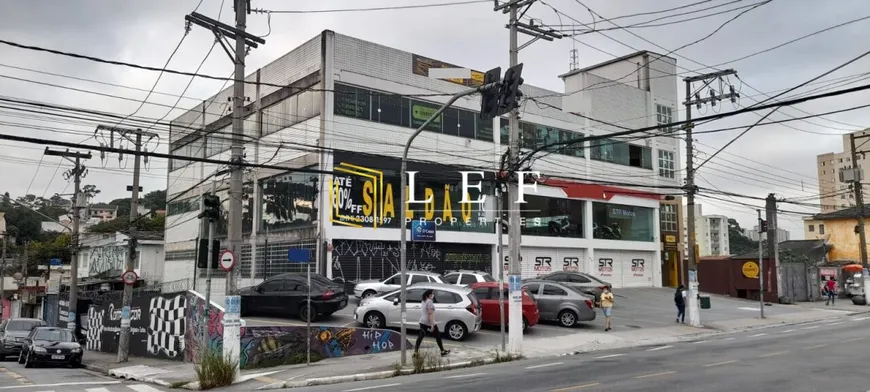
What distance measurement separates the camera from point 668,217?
51812 mm

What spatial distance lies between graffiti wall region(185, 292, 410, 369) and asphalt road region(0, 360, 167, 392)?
6.28 ft

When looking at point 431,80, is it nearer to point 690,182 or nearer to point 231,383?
point 690,182

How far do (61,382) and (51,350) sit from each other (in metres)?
6.33

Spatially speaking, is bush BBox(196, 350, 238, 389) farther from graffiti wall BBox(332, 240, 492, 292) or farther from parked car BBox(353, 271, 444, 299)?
graffiti wall BBox(332, 240, 492, 292)

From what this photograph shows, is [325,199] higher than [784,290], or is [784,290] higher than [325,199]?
A: [325,199]

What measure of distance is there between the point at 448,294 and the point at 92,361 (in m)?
14.0

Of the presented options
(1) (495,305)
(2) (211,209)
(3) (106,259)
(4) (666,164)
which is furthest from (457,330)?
(3) (106,259)

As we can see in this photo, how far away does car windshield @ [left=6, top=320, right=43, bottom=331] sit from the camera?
27.2 metres

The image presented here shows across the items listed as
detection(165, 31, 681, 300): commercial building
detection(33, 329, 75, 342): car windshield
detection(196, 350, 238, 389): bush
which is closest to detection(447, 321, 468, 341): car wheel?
detection(196, 350, 238, 389): bush

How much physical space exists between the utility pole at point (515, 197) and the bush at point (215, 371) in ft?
24.2

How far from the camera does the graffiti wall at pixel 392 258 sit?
31562 millimetres

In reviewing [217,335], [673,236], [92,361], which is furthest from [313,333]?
[673,236]

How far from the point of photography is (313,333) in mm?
17406

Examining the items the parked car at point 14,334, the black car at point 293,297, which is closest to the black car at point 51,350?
the parked car at point 14,334
